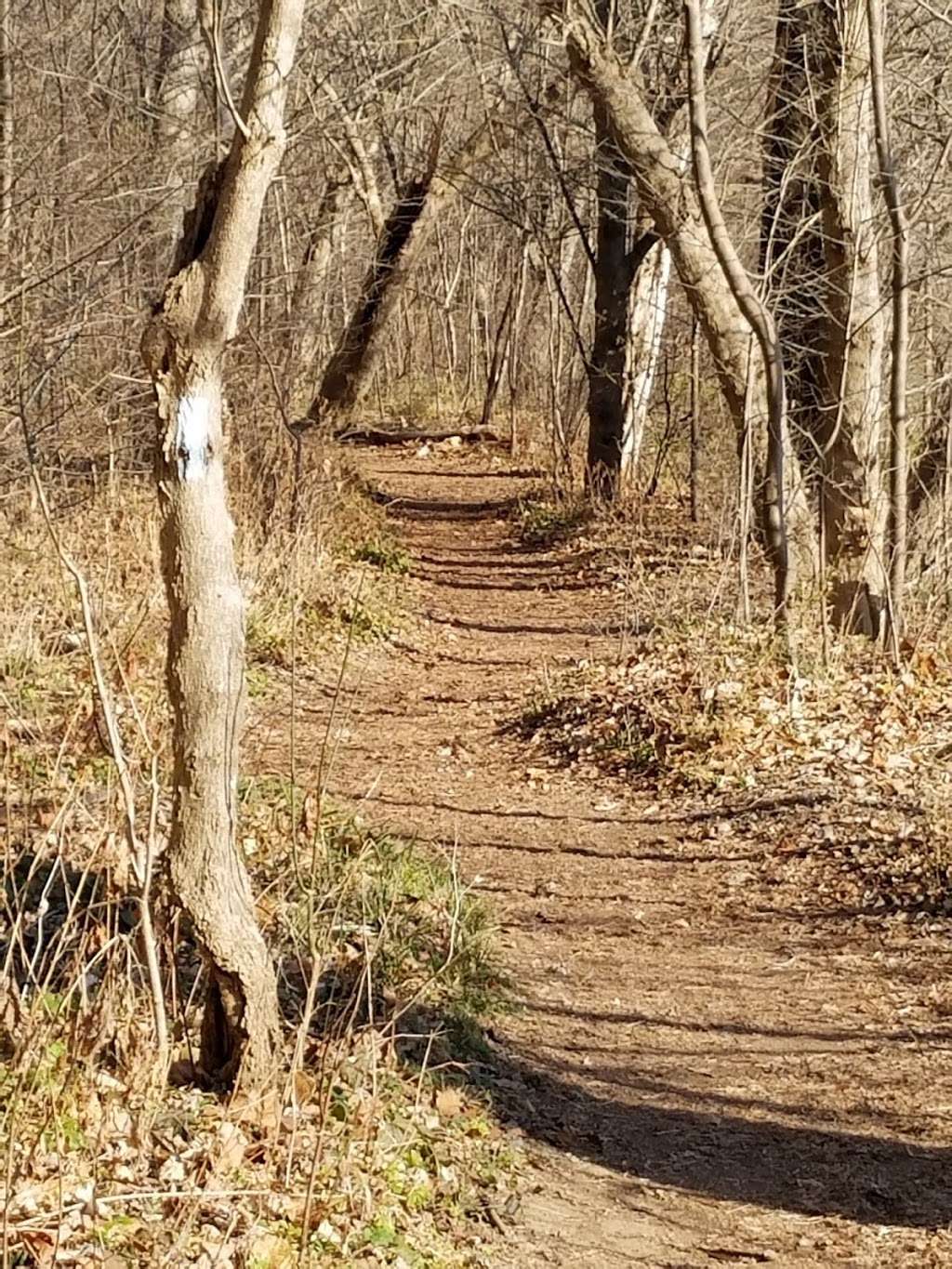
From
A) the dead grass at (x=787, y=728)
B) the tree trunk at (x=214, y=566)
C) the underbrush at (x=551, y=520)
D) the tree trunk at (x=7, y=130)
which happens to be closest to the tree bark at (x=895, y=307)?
the dead grass at (x=787, y=728)

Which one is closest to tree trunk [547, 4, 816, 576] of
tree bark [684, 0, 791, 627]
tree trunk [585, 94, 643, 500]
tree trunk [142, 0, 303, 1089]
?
tree bark [684, 0, 791, 627]

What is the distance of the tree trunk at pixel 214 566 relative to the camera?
3.65m

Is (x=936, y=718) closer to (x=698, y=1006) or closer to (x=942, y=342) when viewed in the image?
(x=698, y=1006)

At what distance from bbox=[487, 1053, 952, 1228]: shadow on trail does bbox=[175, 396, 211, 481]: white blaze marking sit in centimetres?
239

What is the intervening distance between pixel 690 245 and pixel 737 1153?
6.61 meters

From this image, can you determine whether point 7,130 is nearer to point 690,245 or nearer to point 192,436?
point 690,245

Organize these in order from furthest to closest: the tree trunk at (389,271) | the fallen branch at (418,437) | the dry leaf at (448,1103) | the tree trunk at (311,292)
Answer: the fallen branch at (418,437) < the tree trunk at (389,271) < the tree trunk at (311,292) < the dry leaf at (448,1103)

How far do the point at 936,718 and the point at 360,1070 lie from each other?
4.79 metres

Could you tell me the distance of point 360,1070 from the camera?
14.4 ft

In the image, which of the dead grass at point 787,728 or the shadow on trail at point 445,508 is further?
the shadow on trail at point 445,508

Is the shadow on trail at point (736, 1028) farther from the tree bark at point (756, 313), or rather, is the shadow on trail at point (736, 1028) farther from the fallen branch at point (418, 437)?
the fallen branch at point (418, 437)

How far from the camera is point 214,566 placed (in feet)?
12.7

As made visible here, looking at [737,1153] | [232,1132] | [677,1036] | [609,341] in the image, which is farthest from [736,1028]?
[609,341]

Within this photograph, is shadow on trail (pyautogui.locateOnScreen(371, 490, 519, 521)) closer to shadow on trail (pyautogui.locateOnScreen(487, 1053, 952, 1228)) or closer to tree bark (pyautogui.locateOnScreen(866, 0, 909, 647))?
tree bark (pyautogui.locateOnScreen(866, 0, 909, 647))
